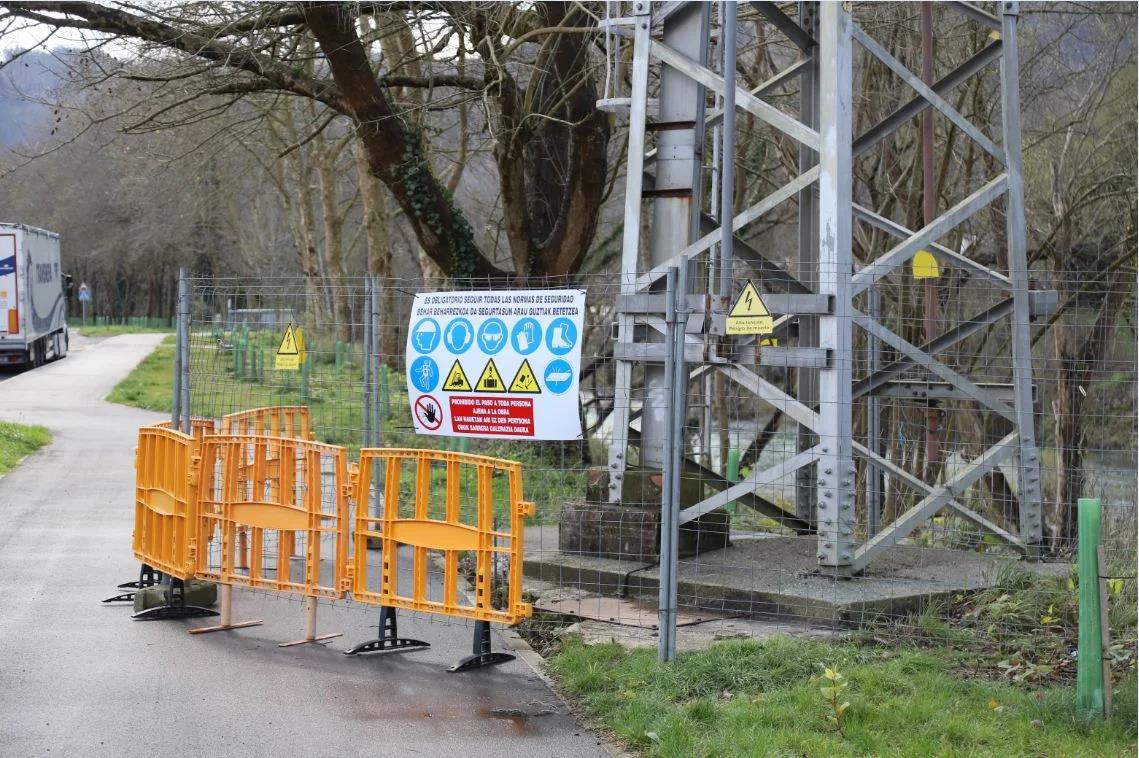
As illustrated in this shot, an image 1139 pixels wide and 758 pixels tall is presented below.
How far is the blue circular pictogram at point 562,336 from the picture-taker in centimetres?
820

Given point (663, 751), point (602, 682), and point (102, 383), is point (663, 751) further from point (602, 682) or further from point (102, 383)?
point (102, 383)

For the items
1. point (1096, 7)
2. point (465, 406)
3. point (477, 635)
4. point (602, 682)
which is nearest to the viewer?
point (602, 682)

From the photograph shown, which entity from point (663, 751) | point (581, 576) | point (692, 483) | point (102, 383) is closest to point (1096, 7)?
point (692, 483)

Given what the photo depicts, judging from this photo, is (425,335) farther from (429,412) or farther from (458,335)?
(429,412)

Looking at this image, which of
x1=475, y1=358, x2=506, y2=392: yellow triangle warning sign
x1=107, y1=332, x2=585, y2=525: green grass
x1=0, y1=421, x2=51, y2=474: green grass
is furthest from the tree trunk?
x1=0, y1=421, x2=51, y2=474: green grass

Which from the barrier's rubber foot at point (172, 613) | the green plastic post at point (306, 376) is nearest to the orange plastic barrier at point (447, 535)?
the barrier's rubber foot at point (172, 613)

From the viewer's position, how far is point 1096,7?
17.1 m

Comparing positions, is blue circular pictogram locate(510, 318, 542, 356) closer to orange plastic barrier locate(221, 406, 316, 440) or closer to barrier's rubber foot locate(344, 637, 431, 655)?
barrier's rubber foot locate(344, 637, 431, 655)

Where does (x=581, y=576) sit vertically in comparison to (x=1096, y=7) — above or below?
below

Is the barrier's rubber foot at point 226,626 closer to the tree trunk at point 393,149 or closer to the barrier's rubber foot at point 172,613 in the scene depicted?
the barrier's rubber foot at point 172,613

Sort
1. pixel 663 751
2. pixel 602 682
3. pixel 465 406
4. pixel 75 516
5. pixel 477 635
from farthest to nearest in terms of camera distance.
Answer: pixel 75 516
pixel 465 406
pixel 477 635
pixel 602 682
pixel 663 751

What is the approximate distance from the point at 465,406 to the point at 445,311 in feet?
2.27

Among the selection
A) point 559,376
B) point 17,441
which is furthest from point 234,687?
point 17,441

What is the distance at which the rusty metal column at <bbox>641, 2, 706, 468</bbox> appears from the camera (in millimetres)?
9875
